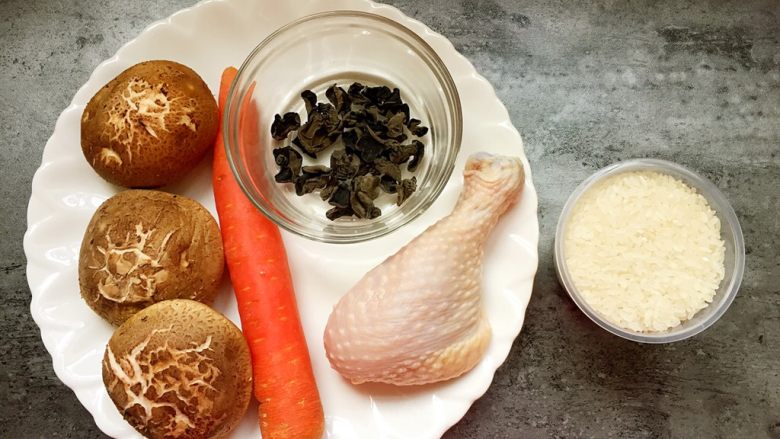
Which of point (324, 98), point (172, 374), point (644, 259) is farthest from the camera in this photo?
point (324, 98)

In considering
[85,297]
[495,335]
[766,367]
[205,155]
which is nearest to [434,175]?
[495,335]

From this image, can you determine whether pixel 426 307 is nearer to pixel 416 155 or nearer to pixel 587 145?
pixel 416 155

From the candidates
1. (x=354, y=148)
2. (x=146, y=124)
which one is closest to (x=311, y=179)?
(x=354, y=148)

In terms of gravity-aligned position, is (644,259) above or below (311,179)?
below

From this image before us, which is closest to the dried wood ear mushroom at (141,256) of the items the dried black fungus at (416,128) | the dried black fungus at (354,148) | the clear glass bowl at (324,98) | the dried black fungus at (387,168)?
the clear glass bowl at (324,98)

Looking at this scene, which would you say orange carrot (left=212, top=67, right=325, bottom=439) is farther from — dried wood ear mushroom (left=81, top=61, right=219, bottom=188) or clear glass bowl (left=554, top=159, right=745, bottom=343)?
clear glass bowl (left=554, top=159, right=745, bottom=343)

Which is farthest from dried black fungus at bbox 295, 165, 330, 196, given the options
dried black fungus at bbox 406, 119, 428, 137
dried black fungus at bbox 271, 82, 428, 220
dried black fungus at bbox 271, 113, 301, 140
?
dried black fungus at bbox 406, 119, 428, 137
